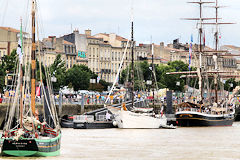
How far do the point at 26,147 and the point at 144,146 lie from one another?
1340 cm

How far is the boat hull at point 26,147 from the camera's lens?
108 ft

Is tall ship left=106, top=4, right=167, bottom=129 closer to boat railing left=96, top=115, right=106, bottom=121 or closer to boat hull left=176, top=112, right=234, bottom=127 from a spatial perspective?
boat railing left=96, top=115, right=106, bottom=121

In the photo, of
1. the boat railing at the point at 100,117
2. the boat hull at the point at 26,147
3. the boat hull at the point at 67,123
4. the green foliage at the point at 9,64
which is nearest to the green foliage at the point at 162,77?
the green foliage at the point at 9,64

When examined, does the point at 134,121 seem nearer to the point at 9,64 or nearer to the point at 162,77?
the point at 9,64

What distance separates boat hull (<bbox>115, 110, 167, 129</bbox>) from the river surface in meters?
3.30

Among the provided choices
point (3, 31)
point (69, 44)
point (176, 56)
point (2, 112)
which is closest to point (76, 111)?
point (2, 112)

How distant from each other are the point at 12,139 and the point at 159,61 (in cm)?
12137

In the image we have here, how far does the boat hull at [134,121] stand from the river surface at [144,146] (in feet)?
10.8

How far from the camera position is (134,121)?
63.3 meters

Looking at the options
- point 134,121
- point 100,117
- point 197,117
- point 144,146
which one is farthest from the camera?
point 197,117

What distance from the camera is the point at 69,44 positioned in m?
128

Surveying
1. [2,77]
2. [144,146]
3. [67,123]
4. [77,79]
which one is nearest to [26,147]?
[144,146]

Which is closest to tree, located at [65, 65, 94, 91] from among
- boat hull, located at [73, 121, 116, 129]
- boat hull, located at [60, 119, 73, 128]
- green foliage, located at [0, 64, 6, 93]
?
green foliage, located at [0, 64, 6, 93]

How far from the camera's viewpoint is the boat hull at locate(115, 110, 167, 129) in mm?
62647
